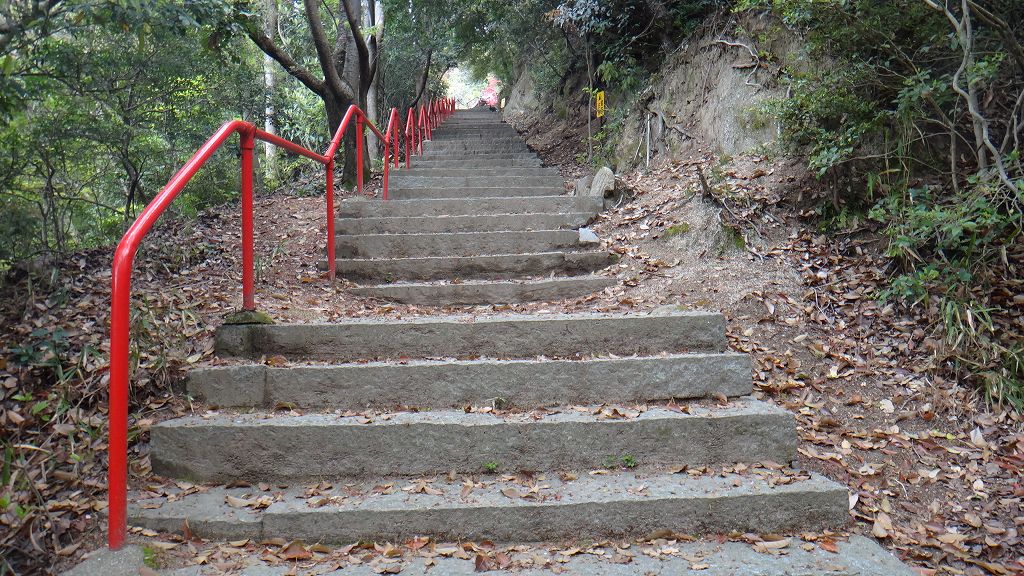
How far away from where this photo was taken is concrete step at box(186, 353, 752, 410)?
109 inches

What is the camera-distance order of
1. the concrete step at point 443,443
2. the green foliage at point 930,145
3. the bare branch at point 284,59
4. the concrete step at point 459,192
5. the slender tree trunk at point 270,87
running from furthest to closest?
the slender tree trunk at point 270,87
the concrete step at point 459,192
the bare branch at point 284,59
the green foliage at point 930,145
the concrete step at point 443,443

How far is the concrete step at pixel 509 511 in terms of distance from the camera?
2.20 metres

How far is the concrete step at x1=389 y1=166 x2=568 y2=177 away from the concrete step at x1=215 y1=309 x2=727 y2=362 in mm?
4928

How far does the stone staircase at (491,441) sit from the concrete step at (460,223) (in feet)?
6.77

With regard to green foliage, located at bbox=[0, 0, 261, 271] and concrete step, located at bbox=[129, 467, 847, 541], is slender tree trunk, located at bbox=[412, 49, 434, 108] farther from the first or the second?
concrete step, located at bbox=[129, 467, 847, 541]

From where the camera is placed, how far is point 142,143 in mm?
6102

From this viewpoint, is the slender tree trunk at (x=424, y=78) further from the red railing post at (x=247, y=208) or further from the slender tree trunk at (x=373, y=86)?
the red railing post at (x=247, y=208)

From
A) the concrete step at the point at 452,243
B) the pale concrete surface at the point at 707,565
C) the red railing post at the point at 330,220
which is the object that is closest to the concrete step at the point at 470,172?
the concrete step at the point at 452,243

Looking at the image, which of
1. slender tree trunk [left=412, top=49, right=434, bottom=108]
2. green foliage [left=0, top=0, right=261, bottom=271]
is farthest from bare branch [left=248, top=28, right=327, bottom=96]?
slender tree trunk [left=412, top=49, right=434, bottom=108]

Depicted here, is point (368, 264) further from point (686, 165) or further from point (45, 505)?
point (686, 165)

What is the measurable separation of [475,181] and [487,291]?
11.7 feet

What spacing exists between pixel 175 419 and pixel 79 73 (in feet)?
11.1

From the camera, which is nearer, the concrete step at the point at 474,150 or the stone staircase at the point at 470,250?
the stone staircase at the point at 470,250

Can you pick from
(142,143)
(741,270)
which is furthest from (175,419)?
(142,143)
